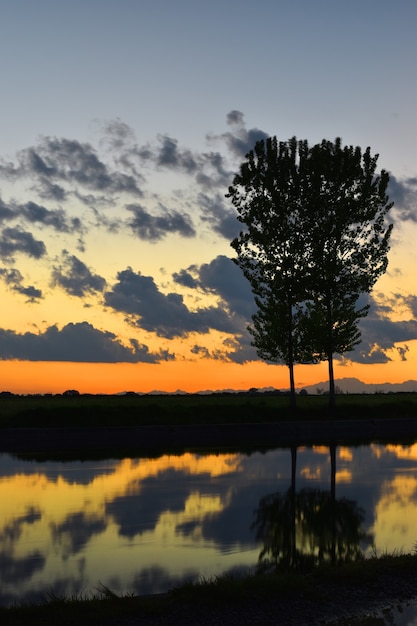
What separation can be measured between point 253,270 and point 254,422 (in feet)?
30.9

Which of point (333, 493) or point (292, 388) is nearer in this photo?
point (333, 493)

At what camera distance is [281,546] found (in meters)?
11.9

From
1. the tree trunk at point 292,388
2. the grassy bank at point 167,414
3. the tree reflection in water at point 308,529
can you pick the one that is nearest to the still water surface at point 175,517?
the tree reflection in water at point 308,529

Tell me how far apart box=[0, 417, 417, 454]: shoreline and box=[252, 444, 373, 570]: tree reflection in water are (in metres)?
13.5

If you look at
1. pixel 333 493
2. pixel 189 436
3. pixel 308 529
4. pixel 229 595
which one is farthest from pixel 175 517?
pixel 189 436

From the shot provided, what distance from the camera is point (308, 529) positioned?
525 inches

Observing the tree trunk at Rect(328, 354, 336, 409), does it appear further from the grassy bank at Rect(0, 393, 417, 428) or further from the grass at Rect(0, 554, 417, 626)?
the grass at Rect(0, 554, 417, 626)

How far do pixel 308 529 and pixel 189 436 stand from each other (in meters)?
21.5

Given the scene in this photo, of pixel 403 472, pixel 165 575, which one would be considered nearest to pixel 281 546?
pixel 165 575

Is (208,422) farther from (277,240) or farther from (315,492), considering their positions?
Answer: (315,492)

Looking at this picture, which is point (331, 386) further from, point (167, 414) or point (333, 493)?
point (333, 493)

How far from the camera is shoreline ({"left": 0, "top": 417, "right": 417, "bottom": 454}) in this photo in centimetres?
3139

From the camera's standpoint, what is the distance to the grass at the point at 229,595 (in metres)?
7.87

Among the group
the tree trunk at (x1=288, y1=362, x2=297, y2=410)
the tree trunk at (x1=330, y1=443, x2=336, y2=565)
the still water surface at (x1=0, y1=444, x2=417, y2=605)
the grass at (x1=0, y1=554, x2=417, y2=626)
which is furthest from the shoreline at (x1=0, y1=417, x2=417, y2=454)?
the grass at (x1=0, y1=554, x2=417, y2=626)
